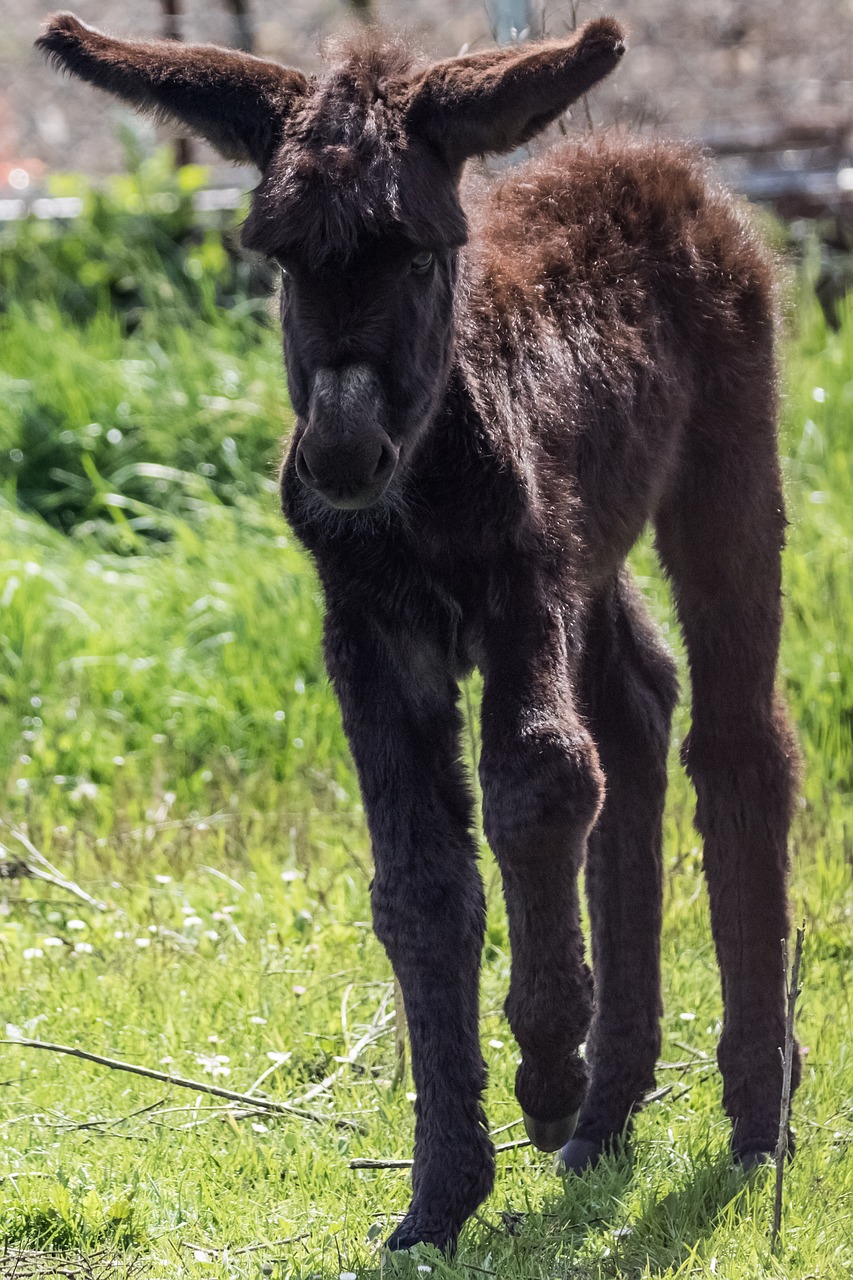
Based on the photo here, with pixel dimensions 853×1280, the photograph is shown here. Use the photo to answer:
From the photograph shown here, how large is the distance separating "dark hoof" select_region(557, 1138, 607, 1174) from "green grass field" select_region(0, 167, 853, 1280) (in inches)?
3.1

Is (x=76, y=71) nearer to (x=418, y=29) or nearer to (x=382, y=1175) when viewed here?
(x=418, y=29)

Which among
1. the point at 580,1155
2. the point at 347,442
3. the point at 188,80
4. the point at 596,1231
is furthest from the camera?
the point at 580,1155

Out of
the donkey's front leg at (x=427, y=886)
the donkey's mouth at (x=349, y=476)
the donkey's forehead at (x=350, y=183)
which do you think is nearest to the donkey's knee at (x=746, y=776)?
the donkey's front leg at (x=427, y=886)

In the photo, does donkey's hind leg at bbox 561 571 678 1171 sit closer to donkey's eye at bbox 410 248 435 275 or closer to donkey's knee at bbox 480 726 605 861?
donkey's knee at bbox 480 726 605 861

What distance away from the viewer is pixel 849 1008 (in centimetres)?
431

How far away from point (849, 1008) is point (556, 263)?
6.80 feet

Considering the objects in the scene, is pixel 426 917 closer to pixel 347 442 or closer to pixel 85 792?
pixel 347 442

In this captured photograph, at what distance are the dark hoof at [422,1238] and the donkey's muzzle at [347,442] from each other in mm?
1376

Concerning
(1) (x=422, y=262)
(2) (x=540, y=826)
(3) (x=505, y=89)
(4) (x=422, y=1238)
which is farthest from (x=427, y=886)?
(3) (x=505, y=89)

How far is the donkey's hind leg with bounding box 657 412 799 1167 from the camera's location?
391 centimetres

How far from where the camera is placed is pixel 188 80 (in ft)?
10.2

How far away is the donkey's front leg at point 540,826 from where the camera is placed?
3.09 m

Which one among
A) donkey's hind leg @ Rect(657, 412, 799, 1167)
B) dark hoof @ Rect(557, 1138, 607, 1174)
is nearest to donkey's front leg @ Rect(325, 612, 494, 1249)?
dark hoof @ Rect(557, 1138, 607, 1174)

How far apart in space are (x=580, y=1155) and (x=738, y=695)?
1131 millimetres
